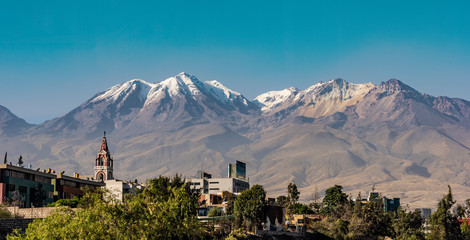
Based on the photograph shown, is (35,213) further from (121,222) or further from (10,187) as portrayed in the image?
(10,187)

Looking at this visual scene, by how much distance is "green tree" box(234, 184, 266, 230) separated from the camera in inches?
5192

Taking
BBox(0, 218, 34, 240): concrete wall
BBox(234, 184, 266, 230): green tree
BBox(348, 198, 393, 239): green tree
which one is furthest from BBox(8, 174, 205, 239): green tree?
BBox(348, 198, 393, 239): green tree

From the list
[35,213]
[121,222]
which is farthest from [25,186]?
[121,222]

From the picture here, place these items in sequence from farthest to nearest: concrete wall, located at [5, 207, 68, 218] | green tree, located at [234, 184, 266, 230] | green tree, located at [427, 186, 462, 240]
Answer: green tree, located at [427, 186, 462, 240] < green tree, located at [234, 184, 266, 230] < concrete wall, located at [5, 207, 68, 218]

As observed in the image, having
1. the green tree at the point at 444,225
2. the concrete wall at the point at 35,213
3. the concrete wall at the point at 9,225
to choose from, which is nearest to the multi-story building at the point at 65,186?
the concrete wall at the point at 35,213

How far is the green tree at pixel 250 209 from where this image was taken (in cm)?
13188

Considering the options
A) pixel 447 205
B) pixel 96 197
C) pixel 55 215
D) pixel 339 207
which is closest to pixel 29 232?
pixel 55 215

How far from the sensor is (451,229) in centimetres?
15038

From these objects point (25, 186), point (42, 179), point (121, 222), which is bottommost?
point (121, 222)

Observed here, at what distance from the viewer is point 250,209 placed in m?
134

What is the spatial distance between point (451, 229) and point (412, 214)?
15043 mm

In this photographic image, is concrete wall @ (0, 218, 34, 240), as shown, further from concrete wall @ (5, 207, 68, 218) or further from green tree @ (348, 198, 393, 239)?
green tree @ (348, 198, 393, 239)

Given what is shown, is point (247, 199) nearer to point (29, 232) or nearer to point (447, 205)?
point (447, 205)

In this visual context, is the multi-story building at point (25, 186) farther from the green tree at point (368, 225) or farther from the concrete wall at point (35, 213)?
the green tree at point (368, 225)
